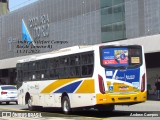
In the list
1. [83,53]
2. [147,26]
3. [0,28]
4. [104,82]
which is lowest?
[104,82]

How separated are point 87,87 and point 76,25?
3924 cm

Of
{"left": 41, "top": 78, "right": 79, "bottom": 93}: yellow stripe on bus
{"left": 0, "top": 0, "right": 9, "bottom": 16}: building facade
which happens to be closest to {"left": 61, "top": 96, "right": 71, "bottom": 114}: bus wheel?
{"left": 41, "top": 78, "right": 79, "bottom": 93}: yellow stripe on bus

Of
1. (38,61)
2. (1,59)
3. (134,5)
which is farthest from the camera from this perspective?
(1,59)

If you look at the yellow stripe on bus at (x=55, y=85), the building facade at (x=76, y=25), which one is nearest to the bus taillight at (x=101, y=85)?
the yellow stripe on bus at (x=55, y=85)

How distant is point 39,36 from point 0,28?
17189 mm

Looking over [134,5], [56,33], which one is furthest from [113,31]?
[56,33]

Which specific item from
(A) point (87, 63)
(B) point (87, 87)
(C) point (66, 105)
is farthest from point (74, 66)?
(C) point (66, 105)

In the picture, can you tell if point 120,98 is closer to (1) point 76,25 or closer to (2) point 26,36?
(1) point 76,25

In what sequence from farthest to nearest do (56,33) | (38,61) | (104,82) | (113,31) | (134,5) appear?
(56,33) → (113,31) → (134,5) → (38,61) → (104,82)

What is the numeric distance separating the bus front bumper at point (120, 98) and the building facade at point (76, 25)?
1704 centimetres

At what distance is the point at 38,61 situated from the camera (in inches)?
934

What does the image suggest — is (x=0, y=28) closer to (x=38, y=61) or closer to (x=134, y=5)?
(x=134, y=5)

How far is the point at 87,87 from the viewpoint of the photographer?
18.7 meters

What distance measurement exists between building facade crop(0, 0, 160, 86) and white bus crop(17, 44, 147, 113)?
16.0 meters
